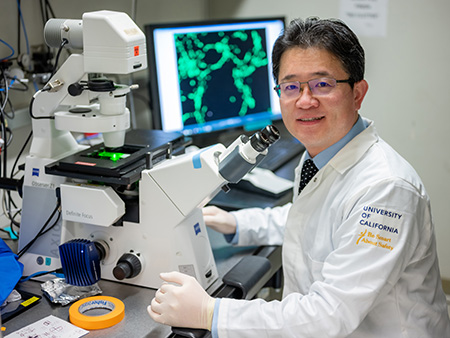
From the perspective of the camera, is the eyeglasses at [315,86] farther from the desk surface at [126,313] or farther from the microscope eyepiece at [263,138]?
the desk surface at [126,313]

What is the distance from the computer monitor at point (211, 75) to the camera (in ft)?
7.05

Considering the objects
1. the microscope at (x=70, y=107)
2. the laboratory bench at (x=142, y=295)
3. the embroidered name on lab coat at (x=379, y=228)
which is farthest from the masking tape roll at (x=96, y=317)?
the embroidered name on lab coat at (x=379, y=228)

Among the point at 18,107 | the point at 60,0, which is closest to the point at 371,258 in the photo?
the point at 18,107

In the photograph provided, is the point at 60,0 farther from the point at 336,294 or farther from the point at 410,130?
the point at 410,130

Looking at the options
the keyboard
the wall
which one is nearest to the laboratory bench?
the keyboard

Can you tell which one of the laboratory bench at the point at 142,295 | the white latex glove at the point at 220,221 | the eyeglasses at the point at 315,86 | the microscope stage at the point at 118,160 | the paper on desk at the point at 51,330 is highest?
the eyeglasses at the point at 315,86

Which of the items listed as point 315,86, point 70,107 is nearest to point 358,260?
point 315,86

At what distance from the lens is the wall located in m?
2.54

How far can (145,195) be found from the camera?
52.1 inches

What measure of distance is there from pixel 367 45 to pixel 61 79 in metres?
1.76

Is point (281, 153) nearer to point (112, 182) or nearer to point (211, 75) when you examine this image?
point (211, 75)

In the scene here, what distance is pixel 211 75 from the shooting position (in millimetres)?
2314

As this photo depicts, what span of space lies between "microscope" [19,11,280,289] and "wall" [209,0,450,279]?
1.59m

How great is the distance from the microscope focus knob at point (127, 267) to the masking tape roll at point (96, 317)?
6cm
